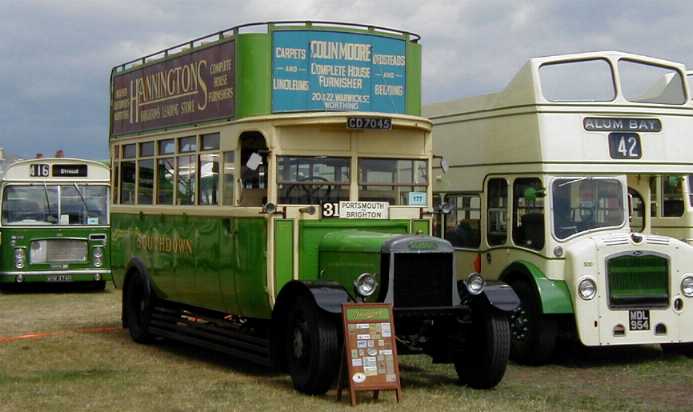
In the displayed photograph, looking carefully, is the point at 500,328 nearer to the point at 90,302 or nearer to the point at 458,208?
the point at 458,208

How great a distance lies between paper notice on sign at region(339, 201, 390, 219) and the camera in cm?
1218

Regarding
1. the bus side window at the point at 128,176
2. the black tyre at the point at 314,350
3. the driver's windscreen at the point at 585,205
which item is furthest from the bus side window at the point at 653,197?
the bus side window at the point at 128,176

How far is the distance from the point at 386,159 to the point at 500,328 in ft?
7.80

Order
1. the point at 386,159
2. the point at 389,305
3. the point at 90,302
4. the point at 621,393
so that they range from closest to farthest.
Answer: the point at 389,305 < the point at 621,393 < the point at 386,159 < the point at 90,302

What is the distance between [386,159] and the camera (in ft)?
41.5

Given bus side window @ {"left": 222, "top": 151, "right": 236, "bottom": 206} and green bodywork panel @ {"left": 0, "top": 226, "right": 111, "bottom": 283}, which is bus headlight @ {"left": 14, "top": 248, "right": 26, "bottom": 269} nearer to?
green bodywork panel @ {"left": 0, "top": 226, "right": 111, "bottom": 283}

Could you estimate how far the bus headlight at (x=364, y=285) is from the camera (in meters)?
10.8

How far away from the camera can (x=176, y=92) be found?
14.6m

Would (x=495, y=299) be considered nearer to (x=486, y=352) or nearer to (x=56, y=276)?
(x=486, y=352)

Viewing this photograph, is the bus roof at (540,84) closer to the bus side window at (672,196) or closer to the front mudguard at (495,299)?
the bus side window at (672,196)

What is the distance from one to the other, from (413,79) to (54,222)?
13.0m

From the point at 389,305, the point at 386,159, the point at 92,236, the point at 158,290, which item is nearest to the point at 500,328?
the point at 389,305

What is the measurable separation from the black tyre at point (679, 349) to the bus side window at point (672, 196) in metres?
1.96

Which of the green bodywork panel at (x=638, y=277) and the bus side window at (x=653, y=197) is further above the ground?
the bus side window at (x=653, y=197)
